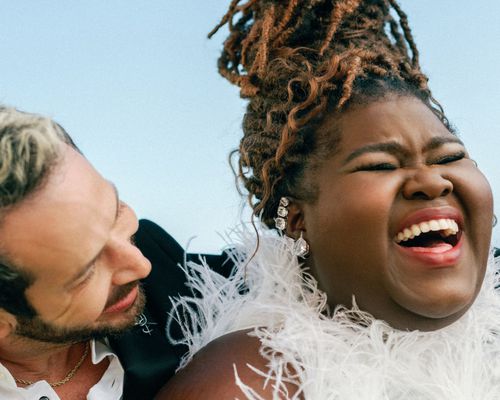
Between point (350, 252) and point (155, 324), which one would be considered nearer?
point (350, 252)

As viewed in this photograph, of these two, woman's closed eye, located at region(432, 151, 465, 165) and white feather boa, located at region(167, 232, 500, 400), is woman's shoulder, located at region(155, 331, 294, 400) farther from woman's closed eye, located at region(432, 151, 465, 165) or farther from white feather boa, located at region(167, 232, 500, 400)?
woman's closed eye, located at region(432, 151, 465, 165)

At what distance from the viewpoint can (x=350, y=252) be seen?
1.85 meters

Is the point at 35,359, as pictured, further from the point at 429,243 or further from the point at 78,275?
the point at 429,243

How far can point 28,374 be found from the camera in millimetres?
1885

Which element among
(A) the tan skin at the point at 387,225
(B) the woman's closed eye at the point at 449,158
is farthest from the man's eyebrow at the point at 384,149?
(B) the woman's closed eye at the point at 449,158

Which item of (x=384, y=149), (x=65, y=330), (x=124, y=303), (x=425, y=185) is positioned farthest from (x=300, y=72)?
(x=65, y=330)

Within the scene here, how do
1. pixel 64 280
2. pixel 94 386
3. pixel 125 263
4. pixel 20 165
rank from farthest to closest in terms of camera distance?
pixel 94 386
pixel 125 263
pixel 64 280
pixel 20 165

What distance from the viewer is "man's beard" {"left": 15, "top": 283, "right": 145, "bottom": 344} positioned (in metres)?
A: 1.75

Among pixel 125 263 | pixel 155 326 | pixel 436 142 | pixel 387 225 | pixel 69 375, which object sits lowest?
pixel 69 375

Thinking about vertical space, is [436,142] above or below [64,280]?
above

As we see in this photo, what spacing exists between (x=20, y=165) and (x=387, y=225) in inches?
38.7

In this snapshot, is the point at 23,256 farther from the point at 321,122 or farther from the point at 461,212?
the point at 461,212

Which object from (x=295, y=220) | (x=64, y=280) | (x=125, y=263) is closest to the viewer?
(x=64, y=280)

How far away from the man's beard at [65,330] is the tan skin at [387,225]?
218 millimetres
